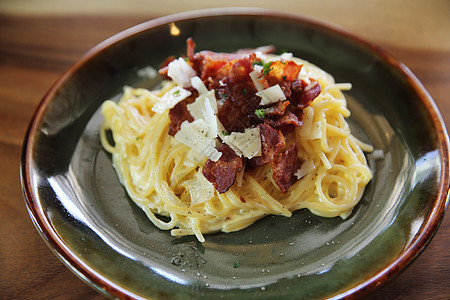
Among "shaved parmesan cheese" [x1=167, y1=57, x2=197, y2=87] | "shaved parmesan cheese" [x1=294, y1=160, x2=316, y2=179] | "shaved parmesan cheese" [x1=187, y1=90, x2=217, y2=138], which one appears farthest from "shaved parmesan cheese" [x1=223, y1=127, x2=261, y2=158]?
"shaved parmesan cheese" [x1=167, y1=57, x2=197, y2=87]

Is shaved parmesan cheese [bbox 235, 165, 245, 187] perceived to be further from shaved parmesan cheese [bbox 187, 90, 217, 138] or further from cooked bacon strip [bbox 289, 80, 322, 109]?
cooked bacon strip [bbox 289, 80, 322, 109]

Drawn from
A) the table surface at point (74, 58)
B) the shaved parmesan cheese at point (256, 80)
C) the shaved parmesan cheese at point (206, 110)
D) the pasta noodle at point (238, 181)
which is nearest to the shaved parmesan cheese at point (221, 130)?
the shaved parmesan cheese at point (206, 110)

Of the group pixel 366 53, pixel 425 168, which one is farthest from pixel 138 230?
pixel 366 53

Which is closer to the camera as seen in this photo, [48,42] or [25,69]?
[25,69]

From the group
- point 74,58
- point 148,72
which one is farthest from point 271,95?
point 74,58

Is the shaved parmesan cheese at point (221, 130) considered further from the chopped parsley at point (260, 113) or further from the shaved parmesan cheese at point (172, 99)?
the shaved parmesan cheese at point (172, 99)

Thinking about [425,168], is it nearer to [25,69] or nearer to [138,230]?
[138,230]
